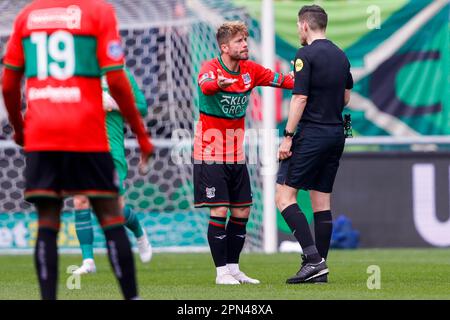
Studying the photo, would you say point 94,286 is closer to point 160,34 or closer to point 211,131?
point 211,131

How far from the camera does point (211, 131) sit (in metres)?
7.92

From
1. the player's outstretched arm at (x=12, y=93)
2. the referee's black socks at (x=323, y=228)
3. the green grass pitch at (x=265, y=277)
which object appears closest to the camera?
the player's outstretched arm at (x=12, y=93)

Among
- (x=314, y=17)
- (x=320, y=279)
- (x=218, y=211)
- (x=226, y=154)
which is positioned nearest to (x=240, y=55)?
(x=314, y=17)

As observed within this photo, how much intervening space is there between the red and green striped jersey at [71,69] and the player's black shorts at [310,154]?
2.56 meters

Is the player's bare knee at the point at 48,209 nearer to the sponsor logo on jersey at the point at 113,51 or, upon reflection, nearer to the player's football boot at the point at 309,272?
the sponsor logo on jersey at the point at 113,51

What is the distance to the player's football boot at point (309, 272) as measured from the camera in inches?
297

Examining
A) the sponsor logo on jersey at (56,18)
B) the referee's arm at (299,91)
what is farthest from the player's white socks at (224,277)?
the sponsor logo on jersey at (56,18)

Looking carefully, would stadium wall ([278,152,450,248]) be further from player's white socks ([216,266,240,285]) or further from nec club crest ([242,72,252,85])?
player's white socks ([216,266,240,285])

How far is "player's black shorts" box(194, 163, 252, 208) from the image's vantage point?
786 cm

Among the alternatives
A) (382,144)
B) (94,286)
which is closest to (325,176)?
(94,286)

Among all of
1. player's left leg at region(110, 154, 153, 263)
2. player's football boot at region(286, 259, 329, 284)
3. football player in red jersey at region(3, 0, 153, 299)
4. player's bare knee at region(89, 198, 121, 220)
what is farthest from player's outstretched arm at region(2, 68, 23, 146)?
player's left leg at region(110, 154, 153, 263)

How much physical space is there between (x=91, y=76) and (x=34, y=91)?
0.97 ft

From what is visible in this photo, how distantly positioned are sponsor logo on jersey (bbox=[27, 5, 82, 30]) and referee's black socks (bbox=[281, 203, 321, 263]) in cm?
290
